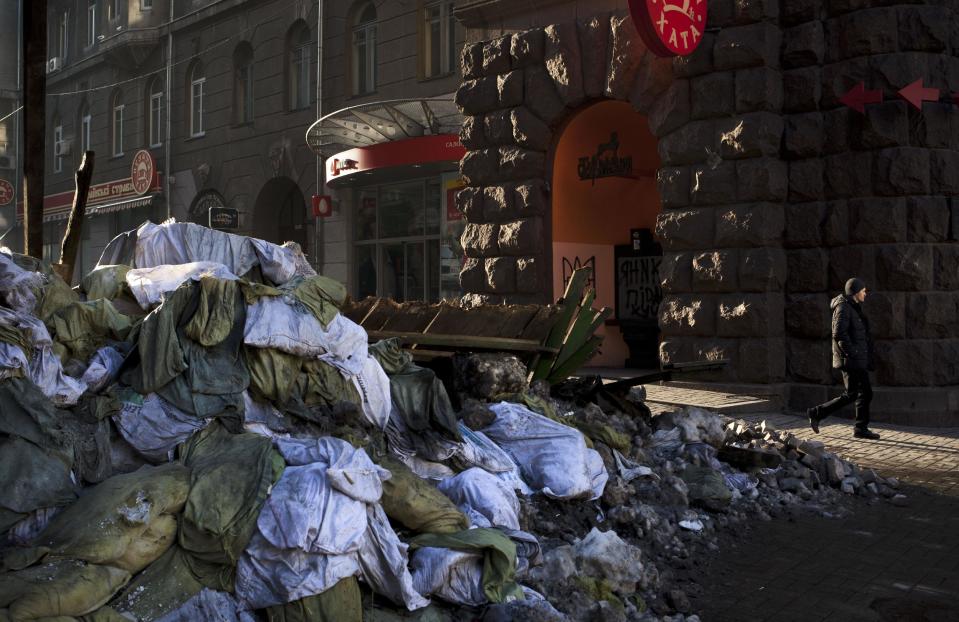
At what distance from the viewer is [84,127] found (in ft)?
101

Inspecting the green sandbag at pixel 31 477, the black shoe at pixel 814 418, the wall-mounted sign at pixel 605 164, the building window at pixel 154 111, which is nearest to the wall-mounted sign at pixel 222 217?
the wall-mounted sign at pixel 605 164

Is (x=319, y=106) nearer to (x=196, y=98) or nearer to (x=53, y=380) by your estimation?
(x=196, y=98)

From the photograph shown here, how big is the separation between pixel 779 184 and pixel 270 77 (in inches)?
585

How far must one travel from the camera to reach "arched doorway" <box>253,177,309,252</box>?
851 inches

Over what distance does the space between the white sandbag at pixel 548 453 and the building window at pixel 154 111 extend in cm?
2341

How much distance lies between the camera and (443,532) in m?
4.25

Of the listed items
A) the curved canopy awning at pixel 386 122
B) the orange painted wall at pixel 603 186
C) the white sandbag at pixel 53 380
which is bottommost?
the white sandbag at pixel 53 380

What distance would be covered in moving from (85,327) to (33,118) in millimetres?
2719

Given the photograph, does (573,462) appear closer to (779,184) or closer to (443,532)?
(443,532)

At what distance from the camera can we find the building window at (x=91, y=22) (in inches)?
1164

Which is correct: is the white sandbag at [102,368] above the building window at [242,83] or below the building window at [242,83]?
below

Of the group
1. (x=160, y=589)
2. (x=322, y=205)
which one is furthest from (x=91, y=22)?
(x=160, y=589)

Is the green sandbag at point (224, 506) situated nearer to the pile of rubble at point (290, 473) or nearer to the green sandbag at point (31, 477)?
the pile of rubble at point (290, 473)

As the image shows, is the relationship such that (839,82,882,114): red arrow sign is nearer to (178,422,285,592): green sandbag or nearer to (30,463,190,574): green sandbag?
(178,422,285,592): green sandbag
